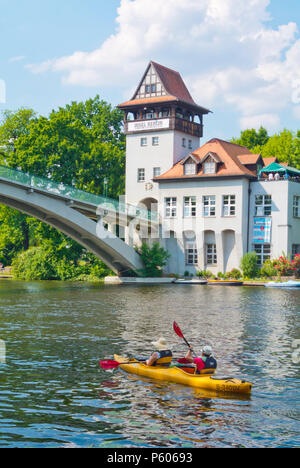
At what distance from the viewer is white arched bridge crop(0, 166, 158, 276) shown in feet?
146

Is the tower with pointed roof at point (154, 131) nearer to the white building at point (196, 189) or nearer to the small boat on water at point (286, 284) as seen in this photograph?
the white building at point (196, 189)

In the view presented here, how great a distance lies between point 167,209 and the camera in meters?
61.8

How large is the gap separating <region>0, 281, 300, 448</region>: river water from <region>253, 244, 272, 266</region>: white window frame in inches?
1196

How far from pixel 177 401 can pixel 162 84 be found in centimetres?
5470

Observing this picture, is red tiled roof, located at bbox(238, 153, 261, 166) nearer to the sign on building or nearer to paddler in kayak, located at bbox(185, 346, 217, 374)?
the sign on building

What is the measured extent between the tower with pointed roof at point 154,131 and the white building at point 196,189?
0.09 metres

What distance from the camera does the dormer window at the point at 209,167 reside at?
5917 cm

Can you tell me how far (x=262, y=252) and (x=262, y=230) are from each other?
6.30 ft

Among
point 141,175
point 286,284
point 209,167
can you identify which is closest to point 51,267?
point 141,175

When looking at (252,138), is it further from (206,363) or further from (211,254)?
(206,363)

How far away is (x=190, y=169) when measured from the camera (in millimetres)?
A: 60469
